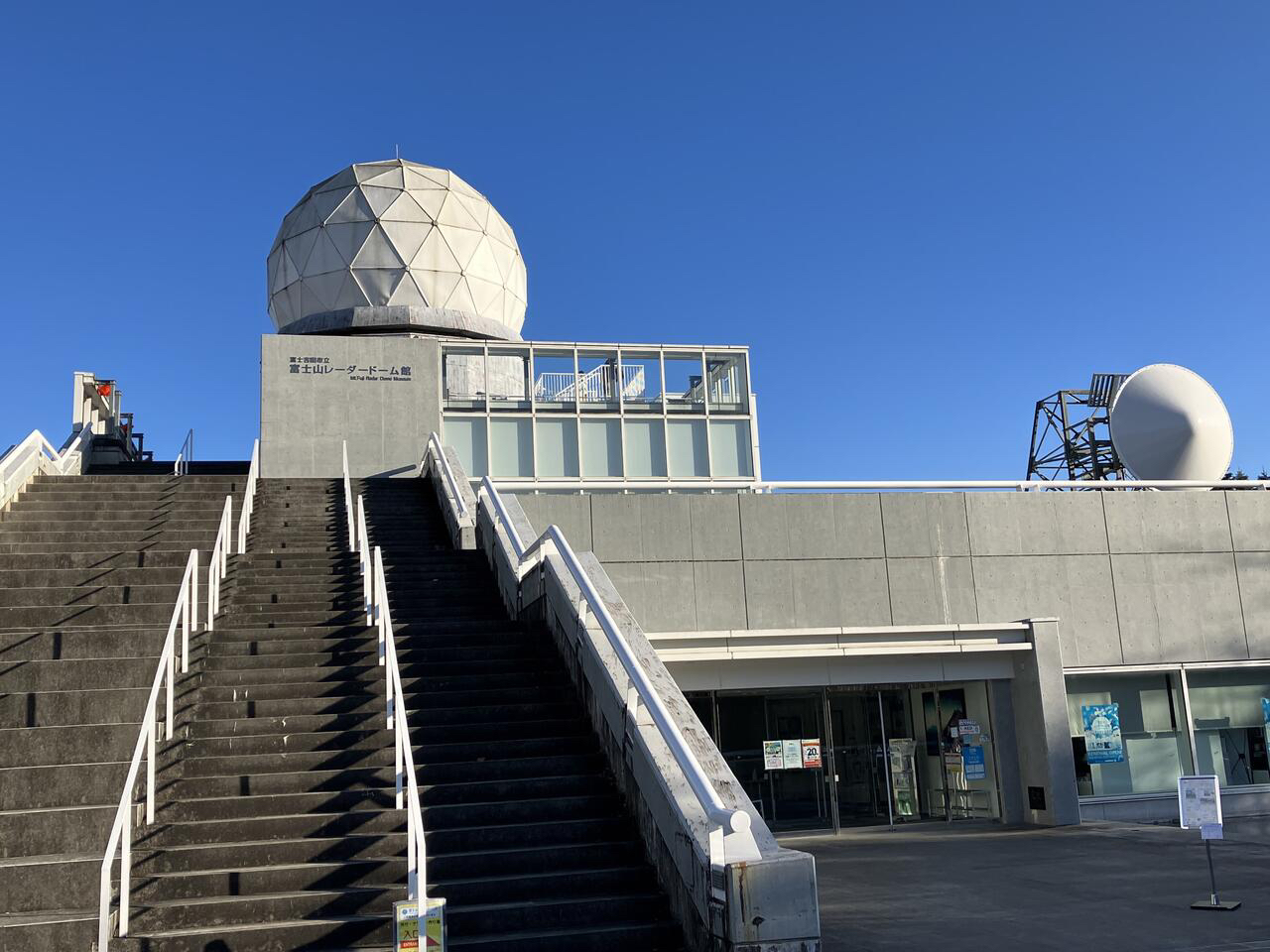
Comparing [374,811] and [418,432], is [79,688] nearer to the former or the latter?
[374,811]

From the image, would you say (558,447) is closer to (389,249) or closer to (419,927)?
(389,249)

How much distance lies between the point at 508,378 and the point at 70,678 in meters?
14.8

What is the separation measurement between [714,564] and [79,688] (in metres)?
8.77

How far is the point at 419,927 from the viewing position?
17.9 feet

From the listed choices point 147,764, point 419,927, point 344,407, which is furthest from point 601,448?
point 419,927

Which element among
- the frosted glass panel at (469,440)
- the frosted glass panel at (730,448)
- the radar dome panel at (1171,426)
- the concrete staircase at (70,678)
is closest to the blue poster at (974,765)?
the radar dome panel at (1171,426)

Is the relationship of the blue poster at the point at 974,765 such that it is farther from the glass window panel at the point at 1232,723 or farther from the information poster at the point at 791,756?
the glass window panel at the point at 1232,723

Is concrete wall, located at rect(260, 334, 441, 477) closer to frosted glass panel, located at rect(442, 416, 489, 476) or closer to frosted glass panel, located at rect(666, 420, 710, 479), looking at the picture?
frosted glass panel, located at rect(442, 416, 489, 476)

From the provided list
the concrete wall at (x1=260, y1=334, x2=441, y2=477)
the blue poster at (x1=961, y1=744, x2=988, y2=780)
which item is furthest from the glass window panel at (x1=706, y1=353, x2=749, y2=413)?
the blue poster at (x1=961, y1=744, x2=988, y2=780)

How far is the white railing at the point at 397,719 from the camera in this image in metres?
6.32

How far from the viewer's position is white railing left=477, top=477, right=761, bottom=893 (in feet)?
20.6

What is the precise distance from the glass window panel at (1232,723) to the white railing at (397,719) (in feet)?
42.4

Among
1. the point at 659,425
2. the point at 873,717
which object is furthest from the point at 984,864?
the point at 659,425

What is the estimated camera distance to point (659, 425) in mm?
23594
